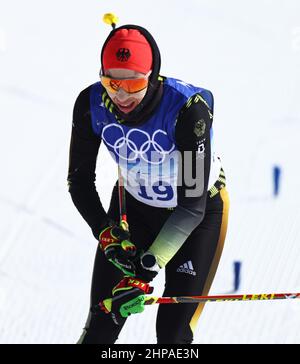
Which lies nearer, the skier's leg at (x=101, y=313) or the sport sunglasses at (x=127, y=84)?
the sport sunglasses at (x=127, y=84)

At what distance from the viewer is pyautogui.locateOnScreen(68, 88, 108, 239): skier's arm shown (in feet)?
14.7

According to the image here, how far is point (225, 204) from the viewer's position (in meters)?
4.73

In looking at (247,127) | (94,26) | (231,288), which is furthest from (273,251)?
(94,26)

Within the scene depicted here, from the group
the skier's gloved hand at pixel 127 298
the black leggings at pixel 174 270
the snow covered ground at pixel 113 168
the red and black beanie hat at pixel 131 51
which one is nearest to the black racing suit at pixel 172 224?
the black leggings at pixel 174 270

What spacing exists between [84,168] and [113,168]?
9.84 feet

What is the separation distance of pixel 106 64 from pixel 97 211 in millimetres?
828

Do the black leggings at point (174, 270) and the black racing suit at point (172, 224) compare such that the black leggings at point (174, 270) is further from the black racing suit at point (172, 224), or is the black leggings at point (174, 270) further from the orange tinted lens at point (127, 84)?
the orange tinted lens at point (127, 84)

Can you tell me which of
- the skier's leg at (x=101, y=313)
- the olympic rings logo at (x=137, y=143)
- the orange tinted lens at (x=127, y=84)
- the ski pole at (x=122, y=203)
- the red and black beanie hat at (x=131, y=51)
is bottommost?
the skier's leg at (x=101, y=313)

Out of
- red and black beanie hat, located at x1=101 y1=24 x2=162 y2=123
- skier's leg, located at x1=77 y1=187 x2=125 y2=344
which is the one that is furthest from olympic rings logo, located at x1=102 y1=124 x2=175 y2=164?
skier's leg, located at x1=77 y1=187 x2=125 y2=344

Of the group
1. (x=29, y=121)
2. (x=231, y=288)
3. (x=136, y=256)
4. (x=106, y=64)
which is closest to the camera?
(x=106, y=64)

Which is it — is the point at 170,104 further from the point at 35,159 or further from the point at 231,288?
the point at 35,159

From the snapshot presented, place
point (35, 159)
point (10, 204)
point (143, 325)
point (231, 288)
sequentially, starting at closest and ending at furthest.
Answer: point (143, 325)
point (231, 288)
point (10, 204)
point (35, 159)

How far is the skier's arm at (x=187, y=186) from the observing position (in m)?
4.23

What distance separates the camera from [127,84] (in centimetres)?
414
